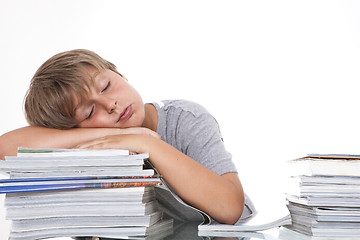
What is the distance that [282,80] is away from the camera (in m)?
3.33

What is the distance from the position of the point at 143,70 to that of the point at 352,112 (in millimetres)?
1801

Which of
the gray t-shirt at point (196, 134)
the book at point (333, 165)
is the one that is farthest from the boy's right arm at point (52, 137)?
the book at point (333, 165)

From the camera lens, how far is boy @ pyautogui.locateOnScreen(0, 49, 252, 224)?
38.9 inches

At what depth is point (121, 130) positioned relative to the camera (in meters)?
1.19

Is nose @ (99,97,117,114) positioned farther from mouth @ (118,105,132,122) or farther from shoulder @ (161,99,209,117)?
shoulder @ (161,99,209,117)

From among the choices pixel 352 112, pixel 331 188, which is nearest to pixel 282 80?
pixel 352 112

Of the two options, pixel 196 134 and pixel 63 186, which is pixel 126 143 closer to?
pixel 63 186

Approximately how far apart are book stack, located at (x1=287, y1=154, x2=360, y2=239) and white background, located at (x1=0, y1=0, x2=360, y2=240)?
2.44 meters

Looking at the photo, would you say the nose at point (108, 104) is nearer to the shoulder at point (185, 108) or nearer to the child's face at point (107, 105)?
the child's face at point (107, 105)

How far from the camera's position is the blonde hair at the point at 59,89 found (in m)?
1.26

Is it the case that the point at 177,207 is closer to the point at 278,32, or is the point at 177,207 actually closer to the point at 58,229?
the point at 58,229

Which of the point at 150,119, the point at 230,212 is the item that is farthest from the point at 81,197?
the point at 150,119

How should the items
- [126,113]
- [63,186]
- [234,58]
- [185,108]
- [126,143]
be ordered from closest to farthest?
[63,186], [126,143], [126,113], [185,108], [234,58]

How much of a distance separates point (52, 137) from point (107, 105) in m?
0.20
